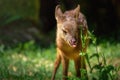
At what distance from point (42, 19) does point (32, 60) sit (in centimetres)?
387

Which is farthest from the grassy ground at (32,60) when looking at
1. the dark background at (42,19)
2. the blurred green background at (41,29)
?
the dark background at (42,19)

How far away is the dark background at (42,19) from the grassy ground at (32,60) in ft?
2.33

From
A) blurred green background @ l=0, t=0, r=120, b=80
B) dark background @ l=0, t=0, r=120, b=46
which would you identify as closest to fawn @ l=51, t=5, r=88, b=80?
blurred green background @ l=0, t=0, r=120, b=80

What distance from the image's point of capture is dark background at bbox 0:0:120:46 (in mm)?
12695

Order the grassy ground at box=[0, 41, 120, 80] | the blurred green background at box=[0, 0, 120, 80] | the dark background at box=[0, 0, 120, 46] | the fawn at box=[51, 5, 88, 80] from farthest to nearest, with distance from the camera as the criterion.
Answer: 1. the dark background at box=[0, 0, 120, 46]
2. the blurred green background at box=[0, 0, 120, 80]
3. the grassy ground at box=[0, 41, 120, 80]
4. the fawn at box=[51, 5, 88, 80]

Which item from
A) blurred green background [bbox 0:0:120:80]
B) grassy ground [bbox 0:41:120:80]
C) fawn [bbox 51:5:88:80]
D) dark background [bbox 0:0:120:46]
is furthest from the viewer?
dark background [bbox 0:0:120:46]

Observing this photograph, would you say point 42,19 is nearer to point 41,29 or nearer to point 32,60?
point 41,29

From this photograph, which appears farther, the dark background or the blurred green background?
the dark background

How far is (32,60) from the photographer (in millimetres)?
10195

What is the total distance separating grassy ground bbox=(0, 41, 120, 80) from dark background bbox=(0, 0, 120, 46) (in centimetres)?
71

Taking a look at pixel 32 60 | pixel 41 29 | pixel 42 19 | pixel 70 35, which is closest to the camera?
pixel 70 35

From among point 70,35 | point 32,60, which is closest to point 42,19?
point 32,60

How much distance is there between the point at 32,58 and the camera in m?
10.6

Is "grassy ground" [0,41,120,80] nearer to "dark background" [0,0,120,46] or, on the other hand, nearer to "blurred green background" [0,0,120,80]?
"blurred green background" [0,0,120,80]
